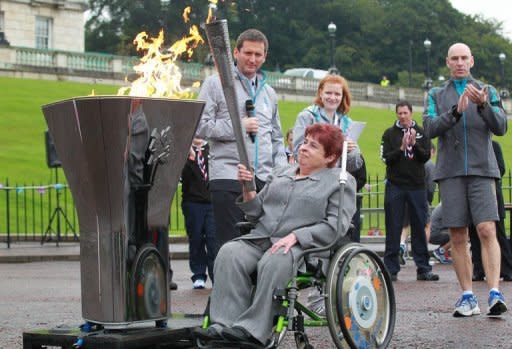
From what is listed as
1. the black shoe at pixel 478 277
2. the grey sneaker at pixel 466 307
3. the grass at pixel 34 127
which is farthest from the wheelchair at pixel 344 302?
the grass at pixel 34 127

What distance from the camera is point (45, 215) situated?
25453 mm

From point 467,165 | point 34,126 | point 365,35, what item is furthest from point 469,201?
point 365,35

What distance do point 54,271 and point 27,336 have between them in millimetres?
9258

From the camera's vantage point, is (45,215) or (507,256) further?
(45,215)

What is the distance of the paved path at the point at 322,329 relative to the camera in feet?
26.0

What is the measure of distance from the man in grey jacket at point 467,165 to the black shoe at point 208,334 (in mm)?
3022

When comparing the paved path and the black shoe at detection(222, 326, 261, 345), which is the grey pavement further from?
the black shoe at detection(222, 326, 261, 345)

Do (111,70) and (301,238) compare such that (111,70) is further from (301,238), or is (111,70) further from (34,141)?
(301,238)

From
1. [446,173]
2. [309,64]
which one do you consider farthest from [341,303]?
[309,64]

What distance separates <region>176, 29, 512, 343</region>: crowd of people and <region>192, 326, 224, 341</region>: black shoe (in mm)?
12

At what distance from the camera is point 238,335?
6727 mm

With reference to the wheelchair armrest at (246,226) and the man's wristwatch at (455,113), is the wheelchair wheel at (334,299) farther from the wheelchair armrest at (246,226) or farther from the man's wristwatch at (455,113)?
the man's wristwatch at (455,113)

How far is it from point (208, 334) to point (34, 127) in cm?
3001

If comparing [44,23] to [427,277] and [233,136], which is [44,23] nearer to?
[427,277]
